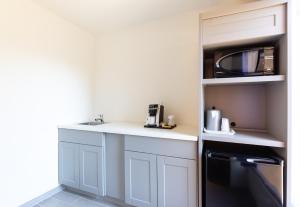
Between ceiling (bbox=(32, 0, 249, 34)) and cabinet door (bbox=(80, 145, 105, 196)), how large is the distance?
1.78 meters

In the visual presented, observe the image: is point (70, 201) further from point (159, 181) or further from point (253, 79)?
point (253, 79)

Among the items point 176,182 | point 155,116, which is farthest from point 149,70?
point 176,182

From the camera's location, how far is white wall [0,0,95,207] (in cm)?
178

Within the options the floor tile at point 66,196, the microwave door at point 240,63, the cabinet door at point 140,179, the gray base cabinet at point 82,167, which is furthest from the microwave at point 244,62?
the floor tile at point 66,196

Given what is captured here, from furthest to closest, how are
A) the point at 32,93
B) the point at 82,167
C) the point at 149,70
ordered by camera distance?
the point at 149,70
the point at 82,167
the point at 32,93

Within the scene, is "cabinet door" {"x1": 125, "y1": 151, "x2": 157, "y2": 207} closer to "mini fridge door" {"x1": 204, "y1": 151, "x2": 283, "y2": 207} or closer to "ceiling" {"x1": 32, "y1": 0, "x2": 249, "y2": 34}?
"mini fridge door" {"x1": 204, "y1": 151, "x2": 283, "y2": 207}

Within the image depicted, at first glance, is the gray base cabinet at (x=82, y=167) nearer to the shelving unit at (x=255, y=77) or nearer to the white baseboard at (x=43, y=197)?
the white baseboard at (x=43, y=197)

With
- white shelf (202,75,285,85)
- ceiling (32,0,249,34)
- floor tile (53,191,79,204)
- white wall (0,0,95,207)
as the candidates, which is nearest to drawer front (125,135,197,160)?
white shelf (202,75,285,85)

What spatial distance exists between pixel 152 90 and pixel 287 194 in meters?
1.75

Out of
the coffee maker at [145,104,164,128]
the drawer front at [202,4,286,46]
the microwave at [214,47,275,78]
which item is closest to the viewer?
the drawer front at [202,4,286,46]

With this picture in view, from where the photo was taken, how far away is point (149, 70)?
2.42 m

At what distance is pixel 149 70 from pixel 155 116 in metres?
0.72

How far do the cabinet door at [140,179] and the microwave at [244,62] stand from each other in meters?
1.08

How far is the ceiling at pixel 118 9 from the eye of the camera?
202 cm
